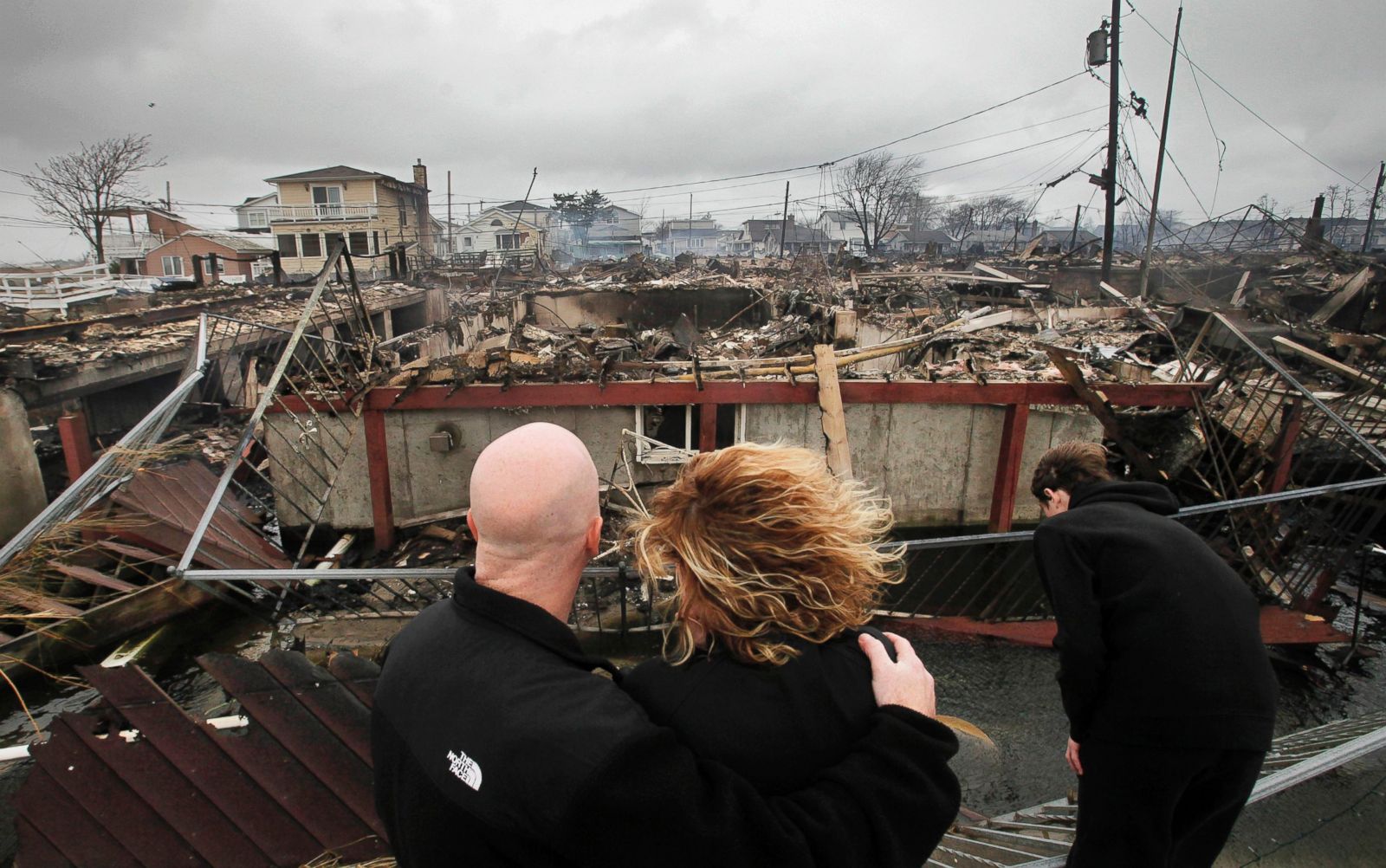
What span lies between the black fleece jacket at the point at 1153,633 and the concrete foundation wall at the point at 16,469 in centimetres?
1286

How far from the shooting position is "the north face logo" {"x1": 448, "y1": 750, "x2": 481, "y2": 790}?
1167 millimetres

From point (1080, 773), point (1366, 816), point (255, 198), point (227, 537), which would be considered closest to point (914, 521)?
point (1366, 816)

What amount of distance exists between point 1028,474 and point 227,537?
10.4m

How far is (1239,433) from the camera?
28.5 ft

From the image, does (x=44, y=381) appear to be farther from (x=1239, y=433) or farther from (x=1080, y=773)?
(x=1239, y=433)

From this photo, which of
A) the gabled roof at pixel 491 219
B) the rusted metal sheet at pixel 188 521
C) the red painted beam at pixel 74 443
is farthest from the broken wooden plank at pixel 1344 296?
the gabled roof at pixel 491 219

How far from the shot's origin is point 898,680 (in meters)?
1.32

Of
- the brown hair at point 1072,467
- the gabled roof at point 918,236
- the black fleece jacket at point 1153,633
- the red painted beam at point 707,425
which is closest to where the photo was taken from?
the black fleece jacket at point 1153,633

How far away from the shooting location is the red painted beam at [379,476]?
897 cm

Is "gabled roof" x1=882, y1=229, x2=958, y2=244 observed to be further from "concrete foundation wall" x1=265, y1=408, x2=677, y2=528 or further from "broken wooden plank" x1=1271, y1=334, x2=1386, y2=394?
"concrete foundation wall" x1=265, y1=408, x2=677, y2=528

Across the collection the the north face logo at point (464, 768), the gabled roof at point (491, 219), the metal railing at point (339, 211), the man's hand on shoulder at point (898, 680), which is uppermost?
the gabled roof at point (491, 219)

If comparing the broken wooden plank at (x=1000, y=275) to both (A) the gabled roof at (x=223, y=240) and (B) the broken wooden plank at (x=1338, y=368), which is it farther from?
(A) the gabled roof at (x=223, y=240)

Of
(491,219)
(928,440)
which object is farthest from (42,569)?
(491,219)

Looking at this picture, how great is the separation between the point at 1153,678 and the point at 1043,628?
15.1 feet
